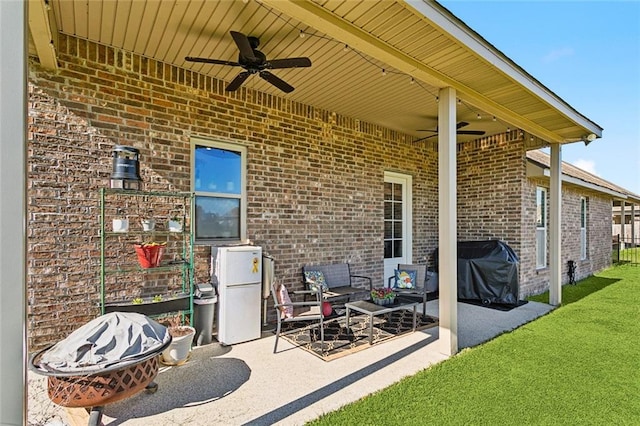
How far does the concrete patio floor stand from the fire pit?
1.24 feet

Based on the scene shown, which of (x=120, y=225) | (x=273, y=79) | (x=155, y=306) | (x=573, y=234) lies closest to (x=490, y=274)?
(x=573, y=234)

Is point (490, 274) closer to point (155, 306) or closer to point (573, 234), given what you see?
point (573, 234)

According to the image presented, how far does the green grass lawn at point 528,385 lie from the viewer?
8.07 feet

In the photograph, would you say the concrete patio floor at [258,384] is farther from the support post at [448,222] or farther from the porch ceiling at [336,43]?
the porch ceiling at [336,43]

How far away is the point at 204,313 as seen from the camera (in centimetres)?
393

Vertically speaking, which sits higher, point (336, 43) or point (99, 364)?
point (336, 43)

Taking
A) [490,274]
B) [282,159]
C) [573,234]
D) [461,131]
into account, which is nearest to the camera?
[282,159]

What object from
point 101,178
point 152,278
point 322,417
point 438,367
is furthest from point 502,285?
point 101,178

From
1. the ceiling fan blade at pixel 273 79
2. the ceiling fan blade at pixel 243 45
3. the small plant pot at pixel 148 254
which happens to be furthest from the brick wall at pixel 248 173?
the ceiling fan blade at pixel 243 45

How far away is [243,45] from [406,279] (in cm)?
421

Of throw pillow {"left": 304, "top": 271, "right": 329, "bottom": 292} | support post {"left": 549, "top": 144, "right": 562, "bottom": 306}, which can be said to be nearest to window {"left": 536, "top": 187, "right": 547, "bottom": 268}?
support post {"left": 549, "top": 144, "right": 562, "bottom": 306}

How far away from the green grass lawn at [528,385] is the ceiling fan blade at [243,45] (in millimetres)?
3210

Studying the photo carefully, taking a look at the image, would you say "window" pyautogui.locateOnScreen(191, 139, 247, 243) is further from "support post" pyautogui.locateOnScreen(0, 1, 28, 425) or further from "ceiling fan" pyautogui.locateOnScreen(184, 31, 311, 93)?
"support post" pyautogui.locateOnScreen(0, 1, 28, 425)

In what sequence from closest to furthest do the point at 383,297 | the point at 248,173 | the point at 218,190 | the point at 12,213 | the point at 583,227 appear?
the point at 12,213
the point at 383,297
the point at 218,190
the point at 248,173
the point at 583,227
